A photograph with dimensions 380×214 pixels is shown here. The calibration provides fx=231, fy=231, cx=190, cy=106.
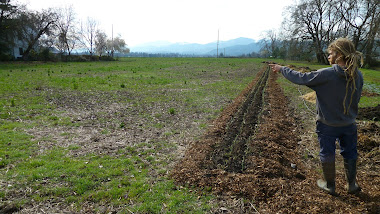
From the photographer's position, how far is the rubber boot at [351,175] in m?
3.46

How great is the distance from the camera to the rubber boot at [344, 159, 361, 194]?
3465 millimetres

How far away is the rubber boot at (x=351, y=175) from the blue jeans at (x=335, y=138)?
81mm

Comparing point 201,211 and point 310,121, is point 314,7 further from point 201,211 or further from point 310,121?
point 201,211

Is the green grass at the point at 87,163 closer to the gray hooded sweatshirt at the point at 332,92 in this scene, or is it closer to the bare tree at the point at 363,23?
the gray hooded sweatshirt at the point at 332,92

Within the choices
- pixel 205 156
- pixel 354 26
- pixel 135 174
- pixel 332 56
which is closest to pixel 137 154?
pixel 135 174

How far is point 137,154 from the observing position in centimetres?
525

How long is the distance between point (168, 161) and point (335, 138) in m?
3.10

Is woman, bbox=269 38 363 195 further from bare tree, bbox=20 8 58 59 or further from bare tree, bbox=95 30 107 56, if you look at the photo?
bare tree, bbox=95 30 107 56

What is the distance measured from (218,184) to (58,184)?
9.00 ft

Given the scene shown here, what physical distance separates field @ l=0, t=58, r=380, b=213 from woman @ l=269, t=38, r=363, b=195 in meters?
0.67

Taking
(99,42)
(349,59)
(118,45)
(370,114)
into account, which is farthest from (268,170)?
(118,45)

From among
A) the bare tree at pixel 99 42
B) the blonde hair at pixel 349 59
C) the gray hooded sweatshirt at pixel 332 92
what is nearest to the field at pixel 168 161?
the gray hooded sweatshirt at pixel 332 92

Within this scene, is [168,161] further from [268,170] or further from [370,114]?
[370,114]

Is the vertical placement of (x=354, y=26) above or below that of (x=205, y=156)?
above
